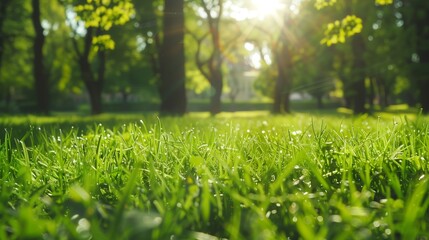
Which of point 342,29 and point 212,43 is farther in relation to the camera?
point 212,43

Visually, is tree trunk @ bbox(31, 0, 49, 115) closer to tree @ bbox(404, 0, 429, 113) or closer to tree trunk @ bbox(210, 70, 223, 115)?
tree trunk @ bbox(210, 70, 223, 115)

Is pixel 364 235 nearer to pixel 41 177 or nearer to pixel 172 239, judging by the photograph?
pixel 172 239

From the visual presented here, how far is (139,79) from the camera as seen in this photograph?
4953 cm

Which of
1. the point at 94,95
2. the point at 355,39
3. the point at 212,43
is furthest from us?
the point at 212,43

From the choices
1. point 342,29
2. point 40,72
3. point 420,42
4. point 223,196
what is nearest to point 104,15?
point 342,29

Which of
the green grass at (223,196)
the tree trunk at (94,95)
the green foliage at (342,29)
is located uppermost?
the green foliage at (342,29)

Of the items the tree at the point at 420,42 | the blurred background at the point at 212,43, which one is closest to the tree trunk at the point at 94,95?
the blurred background at the point at 212,43

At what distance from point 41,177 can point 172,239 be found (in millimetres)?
1188

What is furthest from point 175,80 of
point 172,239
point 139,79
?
point 139,79

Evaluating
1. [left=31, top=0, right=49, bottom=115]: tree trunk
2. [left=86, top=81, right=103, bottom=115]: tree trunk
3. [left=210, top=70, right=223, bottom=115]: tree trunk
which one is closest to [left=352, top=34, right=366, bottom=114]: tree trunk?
[left=210, top=70, right=223, bottom=115]: tree trunk

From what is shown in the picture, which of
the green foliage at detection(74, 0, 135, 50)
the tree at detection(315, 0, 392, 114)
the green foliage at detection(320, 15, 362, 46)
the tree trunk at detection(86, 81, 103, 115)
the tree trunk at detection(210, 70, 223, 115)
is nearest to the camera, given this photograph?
the green foliage at detection(74, 0, 135, 50)

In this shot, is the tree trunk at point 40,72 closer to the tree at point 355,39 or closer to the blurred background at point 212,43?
the blurred background at point 212,43

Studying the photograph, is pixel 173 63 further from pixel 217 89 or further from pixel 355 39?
pixel 217 89

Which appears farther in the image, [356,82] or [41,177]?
[356,82]
